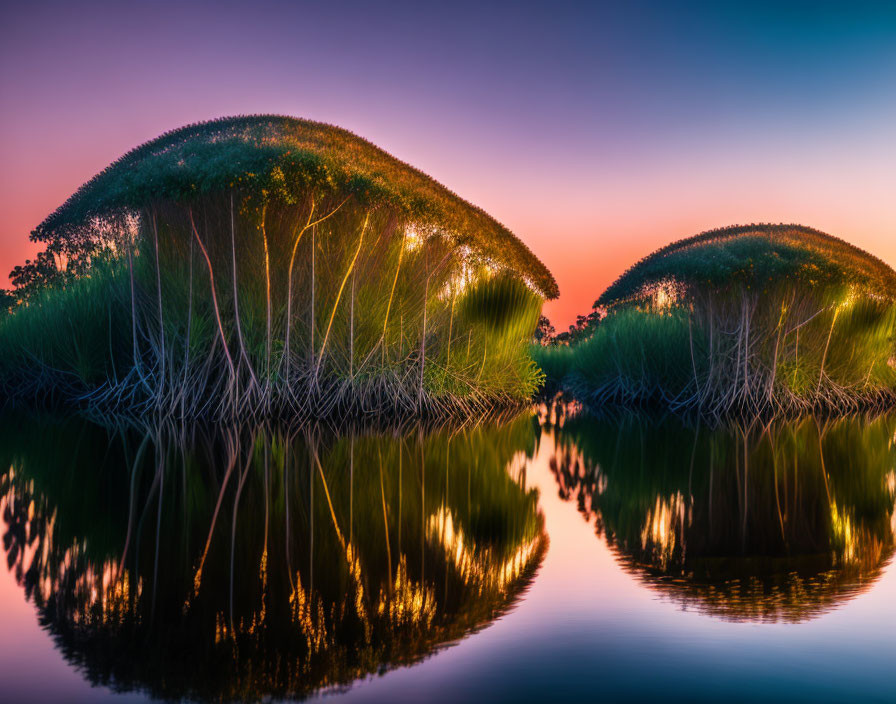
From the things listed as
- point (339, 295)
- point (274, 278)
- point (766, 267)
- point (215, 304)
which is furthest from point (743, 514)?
point (766, 267)

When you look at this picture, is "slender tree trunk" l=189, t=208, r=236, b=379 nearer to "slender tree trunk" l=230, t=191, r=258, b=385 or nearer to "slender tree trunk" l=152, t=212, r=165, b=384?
"slender tree trunk" l=230, t=191, r=258, b=385

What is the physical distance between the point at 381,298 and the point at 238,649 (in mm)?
10105

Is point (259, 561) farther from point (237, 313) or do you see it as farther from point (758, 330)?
point (758, 330)

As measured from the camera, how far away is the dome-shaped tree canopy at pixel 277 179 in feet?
33.3

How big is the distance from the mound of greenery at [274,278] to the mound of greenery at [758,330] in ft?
15.6

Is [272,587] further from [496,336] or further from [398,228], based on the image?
[496,336]

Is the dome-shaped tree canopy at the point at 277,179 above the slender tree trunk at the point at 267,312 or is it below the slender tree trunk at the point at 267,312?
above

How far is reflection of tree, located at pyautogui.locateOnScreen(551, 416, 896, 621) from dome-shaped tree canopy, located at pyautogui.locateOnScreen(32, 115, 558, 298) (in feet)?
17.5

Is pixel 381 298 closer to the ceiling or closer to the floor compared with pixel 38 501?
closer to the ceiling

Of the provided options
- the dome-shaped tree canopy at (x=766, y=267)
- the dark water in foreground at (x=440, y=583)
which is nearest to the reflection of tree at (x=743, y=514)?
the dark water in foreground at (x=440, y=583)

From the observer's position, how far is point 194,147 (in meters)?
11.0

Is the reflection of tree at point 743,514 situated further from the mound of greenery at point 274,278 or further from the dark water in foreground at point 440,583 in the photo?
the mound of greenery at point 274,278

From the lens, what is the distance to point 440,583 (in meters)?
2.79

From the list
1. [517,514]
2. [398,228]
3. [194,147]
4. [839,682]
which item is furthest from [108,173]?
[839,682]
